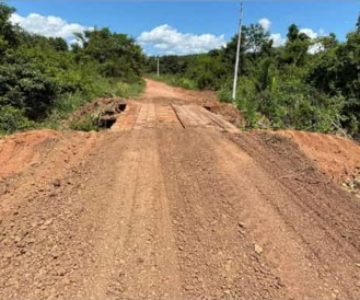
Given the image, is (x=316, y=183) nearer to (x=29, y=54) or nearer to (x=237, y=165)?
(x=237, y=165)

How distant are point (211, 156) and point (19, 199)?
8.57 feet

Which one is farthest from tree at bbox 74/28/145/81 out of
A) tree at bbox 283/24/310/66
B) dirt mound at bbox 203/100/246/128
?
dirt mound at bbox 203/100/246/128

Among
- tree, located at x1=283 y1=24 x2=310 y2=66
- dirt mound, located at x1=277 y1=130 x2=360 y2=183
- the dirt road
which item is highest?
tree, located at x1=283 y1=24 x2=310 y2=66

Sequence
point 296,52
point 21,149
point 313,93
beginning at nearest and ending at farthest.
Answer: point 21,149, point 313,93, point 296,52

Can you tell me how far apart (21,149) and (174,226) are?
387cm

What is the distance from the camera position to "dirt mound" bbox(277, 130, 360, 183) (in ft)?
19.0

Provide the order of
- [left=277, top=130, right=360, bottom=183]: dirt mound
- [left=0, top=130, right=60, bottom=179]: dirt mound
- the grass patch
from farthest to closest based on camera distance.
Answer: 1. the grass patch
2. [left=277, top=130, right=360, bottom=183]: dirt mound
3. [left=0, top=130, right=60, bottom=179]: dirt mound

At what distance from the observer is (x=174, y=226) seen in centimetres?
358

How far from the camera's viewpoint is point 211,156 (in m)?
5.56

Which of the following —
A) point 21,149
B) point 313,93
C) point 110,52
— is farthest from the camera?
point 110,52

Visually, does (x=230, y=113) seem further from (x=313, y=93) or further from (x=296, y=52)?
(x=296, y=52)

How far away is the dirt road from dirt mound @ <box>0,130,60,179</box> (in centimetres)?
5

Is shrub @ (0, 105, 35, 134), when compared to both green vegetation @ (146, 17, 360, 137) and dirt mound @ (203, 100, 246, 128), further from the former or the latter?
green vegetation @ (146, 17, 360, 137)

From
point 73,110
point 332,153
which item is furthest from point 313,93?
point 73,110
